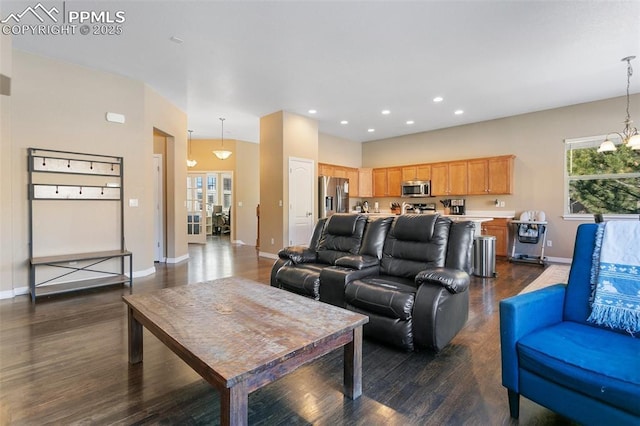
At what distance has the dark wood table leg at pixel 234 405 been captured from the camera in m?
1.18

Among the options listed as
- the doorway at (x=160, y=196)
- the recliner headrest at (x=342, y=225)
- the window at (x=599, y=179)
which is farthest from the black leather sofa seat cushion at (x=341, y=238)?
the window at (x=599, y=179)

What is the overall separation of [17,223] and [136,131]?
75.2 inches

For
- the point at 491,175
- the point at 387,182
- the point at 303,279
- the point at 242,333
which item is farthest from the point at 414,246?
the point at 387,182

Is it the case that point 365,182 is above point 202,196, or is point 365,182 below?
above

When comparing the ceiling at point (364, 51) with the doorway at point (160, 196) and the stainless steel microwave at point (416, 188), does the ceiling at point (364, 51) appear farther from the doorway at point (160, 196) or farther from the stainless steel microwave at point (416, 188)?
the stainless steel microwave at point (416, 188)

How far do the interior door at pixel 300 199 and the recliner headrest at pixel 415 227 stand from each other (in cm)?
366

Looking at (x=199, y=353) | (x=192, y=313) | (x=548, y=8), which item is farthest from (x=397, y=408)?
(x=548, y=8)

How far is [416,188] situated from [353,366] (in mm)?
6710

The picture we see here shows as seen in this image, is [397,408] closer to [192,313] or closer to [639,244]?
Answer: [192,313]

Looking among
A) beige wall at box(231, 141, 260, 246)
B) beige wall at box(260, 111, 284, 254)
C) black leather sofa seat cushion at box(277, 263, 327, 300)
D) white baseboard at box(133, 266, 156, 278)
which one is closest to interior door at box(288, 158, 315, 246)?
beige wall at box(260, 111, 284, 254)

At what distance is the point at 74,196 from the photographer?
410 cm

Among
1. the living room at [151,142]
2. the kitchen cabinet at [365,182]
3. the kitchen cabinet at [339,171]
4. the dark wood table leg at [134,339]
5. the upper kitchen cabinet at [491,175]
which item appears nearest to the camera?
the dark wood table leg at [134,339]

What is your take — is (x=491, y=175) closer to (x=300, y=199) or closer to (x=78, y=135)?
(x=300, y=199)

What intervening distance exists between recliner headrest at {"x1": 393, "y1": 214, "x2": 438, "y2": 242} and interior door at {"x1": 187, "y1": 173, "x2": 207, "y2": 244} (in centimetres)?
749
